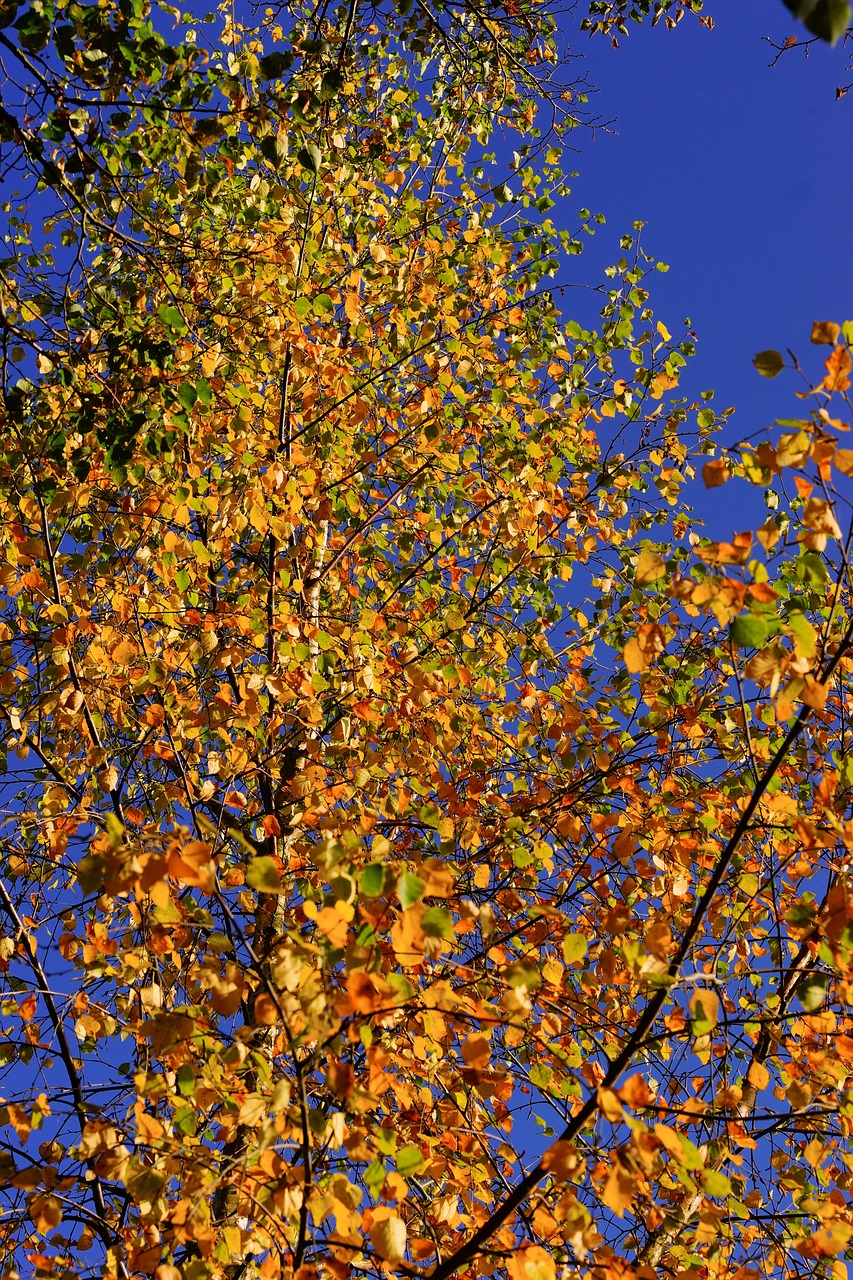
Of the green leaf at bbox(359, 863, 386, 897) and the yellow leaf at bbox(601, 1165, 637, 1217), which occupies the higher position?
the green leaf at bbox(359, 863, 386, 897)

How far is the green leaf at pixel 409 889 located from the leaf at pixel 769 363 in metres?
1.53

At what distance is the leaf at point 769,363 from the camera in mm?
2238

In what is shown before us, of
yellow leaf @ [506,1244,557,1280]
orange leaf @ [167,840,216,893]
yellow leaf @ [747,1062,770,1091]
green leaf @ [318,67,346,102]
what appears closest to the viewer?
orange leaf @ [167,840,216,893]

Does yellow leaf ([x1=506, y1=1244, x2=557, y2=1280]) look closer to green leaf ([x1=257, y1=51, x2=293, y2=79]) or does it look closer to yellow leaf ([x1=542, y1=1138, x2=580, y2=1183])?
yellow leaf ([x1=542, y1=1138, x2=580, y2=1183])

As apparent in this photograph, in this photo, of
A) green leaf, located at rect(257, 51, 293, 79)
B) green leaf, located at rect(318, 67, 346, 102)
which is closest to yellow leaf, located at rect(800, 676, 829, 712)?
green leaf, located at rect(257, 51, 293, 79)

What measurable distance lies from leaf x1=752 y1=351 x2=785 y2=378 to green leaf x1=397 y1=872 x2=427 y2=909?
1.53 metres

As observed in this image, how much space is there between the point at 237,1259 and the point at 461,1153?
0.86m

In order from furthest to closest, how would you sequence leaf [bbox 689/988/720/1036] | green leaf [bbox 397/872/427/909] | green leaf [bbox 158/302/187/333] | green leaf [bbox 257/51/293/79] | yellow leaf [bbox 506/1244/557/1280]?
green leaf [bbox 158/302/187/333]
green leaf [bbox 257/51/293/79]
leaf [bbox 689/988/720/1036]
yellow leaf [bbox 506/1244/557/1280]
green leaf [bbox 397/872/427/909]

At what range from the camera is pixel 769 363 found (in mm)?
2252

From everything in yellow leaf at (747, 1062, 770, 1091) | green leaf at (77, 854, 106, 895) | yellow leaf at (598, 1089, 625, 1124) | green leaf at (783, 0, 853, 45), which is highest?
green leaf at (783, 0, 853, 45)

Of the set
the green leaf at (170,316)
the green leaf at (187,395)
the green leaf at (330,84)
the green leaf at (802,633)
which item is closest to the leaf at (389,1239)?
the green leaf at (802,633)

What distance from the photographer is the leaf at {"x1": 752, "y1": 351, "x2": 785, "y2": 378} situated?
2.24 m

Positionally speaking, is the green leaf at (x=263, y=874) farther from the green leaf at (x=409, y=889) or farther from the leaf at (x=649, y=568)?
the leaf at (x=649, y=568)

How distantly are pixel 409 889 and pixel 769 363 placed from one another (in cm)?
159
